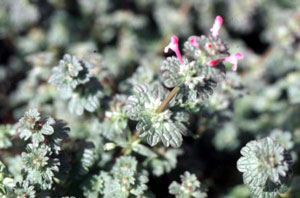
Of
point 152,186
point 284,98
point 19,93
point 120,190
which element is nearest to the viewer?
point 120,190

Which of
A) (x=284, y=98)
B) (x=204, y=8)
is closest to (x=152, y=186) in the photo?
(x=284, y=98)

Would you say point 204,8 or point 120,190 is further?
point 204,8

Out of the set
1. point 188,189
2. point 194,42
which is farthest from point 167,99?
point 188,189

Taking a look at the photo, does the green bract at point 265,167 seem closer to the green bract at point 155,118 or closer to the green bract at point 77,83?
the green bract at point 155,118

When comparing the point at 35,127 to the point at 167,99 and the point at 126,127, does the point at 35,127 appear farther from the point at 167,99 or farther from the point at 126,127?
the point at 167,99

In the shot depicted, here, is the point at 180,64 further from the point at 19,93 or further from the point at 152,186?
the point at 19,93

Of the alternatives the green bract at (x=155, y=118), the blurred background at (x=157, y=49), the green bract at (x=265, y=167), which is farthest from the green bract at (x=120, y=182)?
→ the blurred background at (x=157, y=49)
